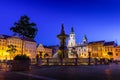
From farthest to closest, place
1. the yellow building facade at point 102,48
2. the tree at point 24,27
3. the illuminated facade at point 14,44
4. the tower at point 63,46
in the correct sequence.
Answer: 1. the yellow building facade at point 102,48
2. the illuminated facade at point 14,44
3. the tower at point 63,46
4. the tree at point 24,27

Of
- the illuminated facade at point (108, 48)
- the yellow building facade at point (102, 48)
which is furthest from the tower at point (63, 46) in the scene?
the illuminated facade at point (108, 48)

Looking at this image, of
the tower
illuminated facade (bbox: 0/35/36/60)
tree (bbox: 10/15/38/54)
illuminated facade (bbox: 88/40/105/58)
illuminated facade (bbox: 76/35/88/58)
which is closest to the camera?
tree (bbox: 10/15/38/54)

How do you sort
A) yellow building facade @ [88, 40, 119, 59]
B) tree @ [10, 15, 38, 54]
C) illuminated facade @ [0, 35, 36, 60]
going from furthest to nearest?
1. yellow building facade @ [88, 40, 119, 59]
2. illuminated facade @ [0, 35, 36, 60]
3. tree @ [10, 15, 38, 54]

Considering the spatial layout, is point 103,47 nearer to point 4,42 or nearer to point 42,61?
point 4,42

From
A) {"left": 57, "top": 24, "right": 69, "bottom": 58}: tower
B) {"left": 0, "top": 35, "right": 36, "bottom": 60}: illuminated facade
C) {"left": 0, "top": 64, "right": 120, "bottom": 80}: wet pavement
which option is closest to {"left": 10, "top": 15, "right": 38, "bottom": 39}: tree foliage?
{"left": 0, "top": 64, "right": 120, "bottom": 80}: wet pavement

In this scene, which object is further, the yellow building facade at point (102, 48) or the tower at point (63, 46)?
the yellow building facade at point (102, 48)

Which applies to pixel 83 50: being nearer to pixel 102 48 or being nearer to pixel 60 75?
pixel 102 48

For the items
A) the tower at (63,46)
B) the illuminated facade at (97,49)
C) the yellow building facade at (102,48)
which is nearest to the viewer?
the tower at (63,46)

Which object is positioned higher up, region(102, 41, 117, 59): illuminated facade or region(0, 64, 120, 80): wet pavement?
region(102, 41, 117, 59): illuminated facade

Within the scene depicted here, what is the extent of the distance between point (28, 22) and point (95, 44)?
137m

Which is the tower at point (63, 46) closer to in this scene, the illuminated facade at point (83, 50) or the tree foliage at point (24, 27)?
the tree foliage at point (24, 27)

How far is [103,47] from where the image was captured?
549 ft

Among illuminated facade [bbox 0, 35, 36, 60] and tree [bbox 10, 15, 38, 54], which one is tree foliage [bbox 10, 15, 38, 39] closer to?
tree [bbox 10, 15, 38, 54]

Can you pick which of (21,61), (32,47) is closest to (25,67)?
(21,61)
